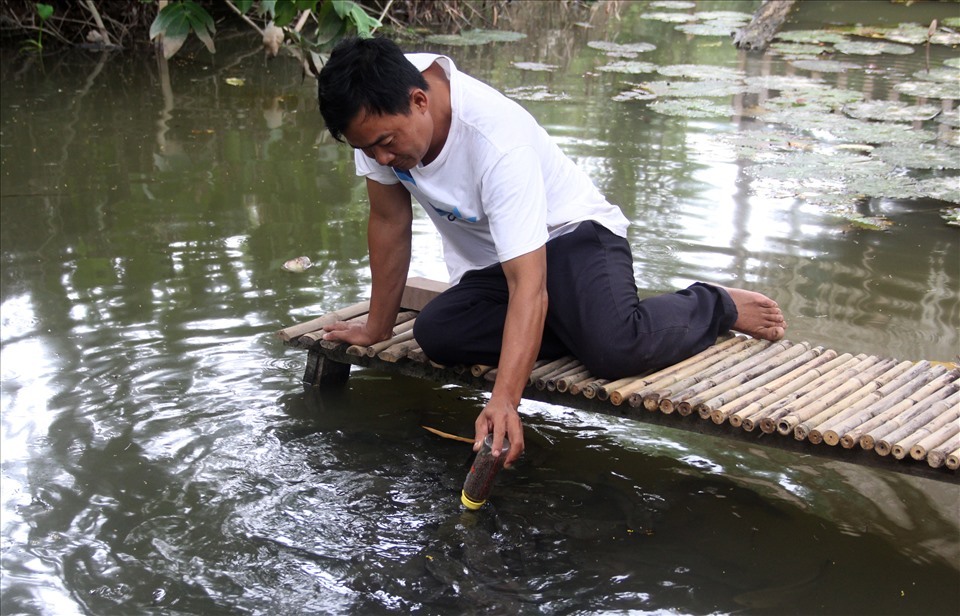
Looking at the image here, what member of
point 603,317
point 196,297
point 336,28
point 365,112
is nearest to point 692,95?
point 336,28

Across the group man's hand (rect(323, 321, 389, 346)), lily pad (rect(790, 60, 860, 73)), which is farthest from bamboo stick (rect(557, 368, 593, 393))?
lily pad (rect(790, 60, 860, 73))

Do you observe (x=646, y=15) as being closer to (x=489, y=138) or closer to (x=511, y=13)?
(x=511, y=13)

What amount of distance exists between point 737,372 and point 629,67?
623 cm

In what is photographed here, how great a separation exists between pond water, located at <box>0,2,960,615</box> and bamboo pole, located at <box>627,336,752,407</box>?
0.30 m

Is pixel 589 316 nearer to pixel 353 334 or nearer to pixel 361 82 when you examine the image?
pixel 353 334

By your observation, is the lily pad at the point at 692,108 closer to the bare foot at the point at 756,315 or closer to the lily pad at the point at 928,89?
the lily pad at the point at 928,89

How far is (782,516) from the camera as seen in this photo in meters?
2.60

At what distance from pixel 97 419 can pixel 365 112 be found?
140 centimetres

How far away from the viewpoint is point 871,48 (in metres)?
9.10

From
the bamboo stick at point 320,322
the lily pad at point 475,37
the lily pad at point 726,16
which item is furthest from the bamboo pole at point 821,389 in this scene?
the lily pad at point 726,16

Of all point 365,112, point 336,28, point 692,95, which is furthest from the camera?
point 692,95

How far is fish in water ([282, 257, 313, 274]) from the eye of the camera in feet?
13.3

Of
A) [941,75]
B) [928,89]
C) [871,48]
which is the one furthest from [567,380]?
[871,48]

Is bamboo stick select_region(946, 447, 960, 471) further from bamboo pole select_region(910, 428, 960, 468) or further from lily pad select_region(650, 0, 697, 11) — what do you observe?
lily pad select_region(650, 0, 697, 11)
